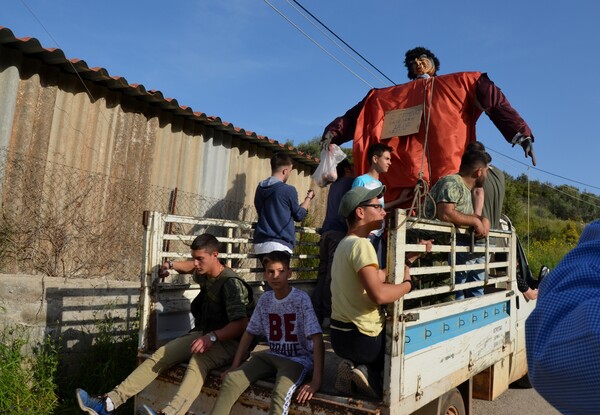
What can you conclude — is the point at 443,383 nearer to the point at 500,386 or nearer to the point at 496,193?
the point at 500,386

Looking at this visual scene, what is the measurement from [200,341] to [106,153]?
11.7 feet

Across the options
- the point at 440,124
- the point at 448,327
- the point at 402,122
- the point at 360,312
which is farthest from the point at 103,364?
the point at 440,124

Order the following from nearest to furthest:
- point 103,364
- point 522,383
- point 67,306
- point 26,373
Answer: point 26,373 → point 103,364 → point 67,306 → point 522,383

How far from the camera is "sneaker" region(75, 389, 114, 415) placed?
11.5ft

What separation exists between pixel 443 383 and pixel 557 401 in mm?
2806

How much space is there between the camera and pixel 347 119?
238 inches

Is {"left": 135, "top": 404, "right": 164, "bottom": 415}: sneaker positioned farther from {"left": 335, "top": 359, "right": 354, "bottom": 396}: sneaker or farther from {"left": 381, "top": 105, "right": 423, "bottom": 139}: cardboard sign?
{"left": 381, "top": 105, "right": 423, "bottom": 139}: cardboard sign

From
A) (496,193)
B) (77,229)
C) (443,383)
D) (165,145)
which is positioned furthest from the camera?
(165,145)

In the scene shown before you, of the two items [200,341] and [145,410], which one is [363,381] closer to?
[200,341]

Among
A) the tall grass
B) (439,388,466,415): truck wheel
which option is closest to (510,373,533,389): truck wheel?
(439,388,466,415): truck wheel

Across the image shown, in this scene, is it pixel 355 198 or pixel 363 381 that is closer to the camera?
pixel 363 381

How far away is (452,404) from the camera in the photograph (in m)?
3.68

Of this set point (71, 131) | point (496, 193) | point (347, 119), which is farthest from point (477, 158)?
point (71, 131)

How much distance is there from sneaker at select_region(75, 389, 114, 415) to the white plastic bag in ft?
9.89
